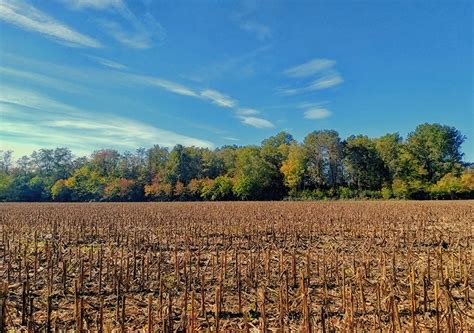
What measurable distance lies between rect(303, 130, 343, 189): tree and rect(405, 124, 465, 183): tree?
14.5 metres

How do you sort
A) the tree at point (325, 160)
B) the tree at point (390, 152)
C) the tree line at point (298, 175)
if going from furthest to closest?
the tree at point (325, 160) < the tree at point (390, 152) < the tree line at point (298, 175)

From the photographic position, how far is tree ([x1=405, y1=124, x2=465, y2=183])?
71688 millimetres

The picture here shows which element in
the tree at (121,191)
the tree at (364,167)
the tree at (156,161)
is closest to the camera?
the tree at (364,167)

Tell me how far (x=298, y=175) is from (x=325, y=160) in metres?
8.97

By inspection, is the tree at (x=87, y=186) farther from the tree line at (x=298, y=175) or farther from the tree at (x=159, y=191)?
the tree at (x=159, y=191)

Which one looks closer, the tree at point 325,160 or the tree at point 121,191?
the tree at point 325,160

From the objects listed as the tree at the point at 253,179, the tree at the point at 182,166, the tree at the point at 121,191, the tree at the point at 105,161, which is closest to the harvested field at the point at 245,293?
the tree at the point at 253,179

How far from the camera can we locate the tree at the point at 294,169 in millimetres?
74287

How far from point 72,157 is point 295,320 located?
116 metres

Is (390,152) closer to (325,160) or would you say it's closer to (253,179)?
(325,160)

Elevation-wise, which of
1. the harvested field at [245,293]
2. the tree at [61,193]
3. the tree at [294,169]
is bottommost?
the harvested field at [245,293]

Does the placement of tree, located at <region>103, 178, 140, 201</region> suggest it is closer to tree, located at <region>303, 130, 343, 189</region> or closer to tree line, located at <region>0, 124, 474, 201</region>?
tree line, located at <region>0, 124, 474, 201</region>

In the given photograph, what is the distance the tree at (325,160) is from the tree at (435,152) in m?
14.5

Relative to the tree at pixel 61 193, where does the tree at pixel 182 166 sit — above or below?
above
